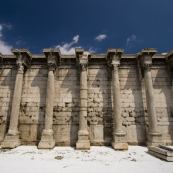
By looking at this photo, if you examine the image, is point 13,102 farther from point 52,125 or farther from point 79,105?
point 79,105

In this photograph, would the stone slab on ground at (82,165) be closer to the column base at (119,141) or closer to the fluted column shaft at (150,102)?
the column base at (119,141)

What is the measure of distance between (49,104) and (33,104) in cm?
128

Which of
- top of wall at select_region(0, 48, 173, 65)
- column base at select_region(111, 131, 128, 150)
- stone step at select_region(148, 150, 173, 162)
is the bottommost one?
stone step at select_region(148, 150, 173, 162)

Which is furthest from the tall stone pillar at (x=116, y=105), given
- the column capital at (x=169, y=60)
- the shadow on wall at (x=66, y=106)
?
the column capital at (x=169, y=60)

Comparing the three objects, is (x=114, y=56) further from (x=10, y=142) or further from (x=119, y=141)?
(x=10, y=142)

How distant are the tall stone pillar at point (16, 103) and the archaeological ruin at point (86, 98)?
0.05 m

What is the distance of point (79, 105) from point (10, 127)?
13.7ft

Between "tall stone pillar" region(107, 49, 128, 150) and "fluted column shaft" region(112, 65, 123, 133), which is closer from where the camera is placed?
"tall stone pillar" region(107, 49, 128, 150)

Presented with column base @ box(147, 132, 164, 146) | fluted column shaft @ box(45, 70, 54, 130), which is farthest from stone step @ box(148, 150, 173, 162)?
fluted column shaft @ box(45, 70, 54, 130)

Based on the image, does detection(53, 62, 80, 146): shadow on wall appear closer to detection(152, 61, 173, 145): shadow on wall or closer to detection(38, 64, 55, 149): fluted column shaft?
detection(38, 64, 55, 149): fluted column shaft

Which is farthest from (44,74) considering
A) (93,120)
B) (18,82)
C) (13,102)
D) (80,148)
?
(80,148)

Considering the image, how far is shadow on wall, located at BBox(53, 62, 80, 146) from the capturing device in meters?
8.05

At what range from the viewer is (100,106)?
8.57 m

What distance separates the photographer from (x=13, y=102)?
8117 millimetres
